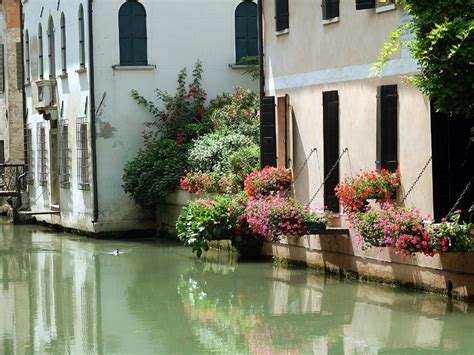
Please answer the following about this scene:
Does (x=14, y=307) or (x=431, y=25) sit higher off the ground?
(x=431, y=25)

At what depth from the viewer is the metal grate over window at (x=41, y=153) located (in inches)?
1367

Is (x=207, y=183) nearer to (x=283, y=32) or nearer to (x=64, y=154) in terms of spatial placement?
(x=283, y=32)

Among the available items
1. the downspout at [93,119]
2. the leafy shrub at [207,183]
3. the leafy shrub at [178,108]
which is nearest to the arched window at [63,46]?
the downspout at [93,119]

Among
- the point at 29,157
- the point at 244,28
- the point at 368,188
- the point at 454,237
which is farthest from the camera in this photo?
the point at 29,157

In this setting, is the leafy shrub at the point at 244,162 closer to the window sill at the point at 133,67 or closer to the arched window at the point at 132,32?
the window sill at the point at 133,67

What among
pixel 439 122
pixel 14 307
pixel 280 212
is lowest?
pixel 14 307

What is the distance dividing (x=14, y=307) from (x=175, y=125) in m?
11.2

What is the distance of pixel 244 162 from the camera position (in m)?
24.1

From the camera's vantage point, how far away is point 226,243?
79.4 feet

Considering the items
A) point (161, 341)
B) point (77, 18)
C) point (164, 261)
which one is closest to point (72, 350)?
point (161, 341)

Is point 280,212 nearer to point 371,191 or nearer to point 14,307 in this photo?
point 371,191

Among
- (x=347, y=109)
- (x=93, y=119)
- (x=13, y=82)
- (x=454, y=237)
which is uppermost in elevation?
(x=13, y=82)

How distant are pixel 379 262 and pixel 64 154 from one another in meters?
15.6

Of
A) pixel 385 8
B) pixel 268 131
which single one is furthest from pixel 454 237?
pixel 268 131
